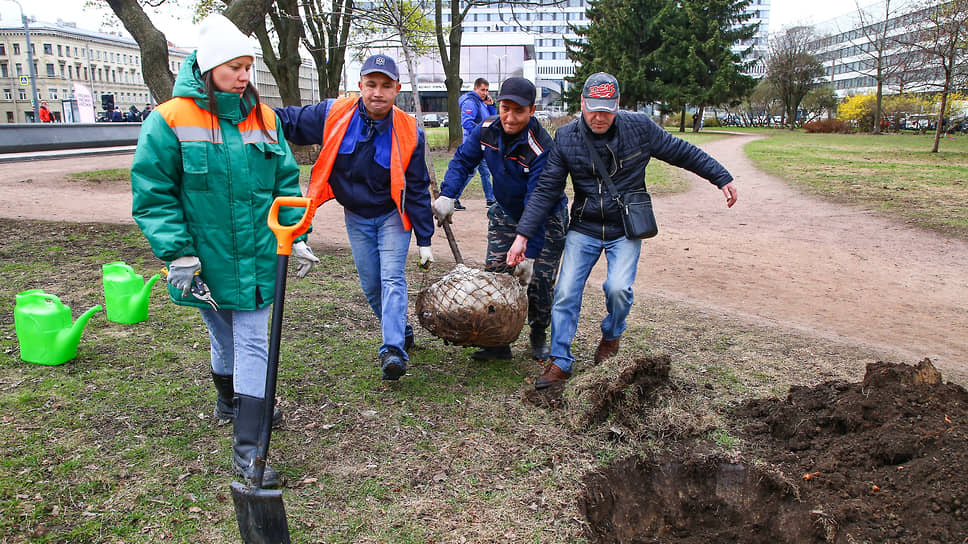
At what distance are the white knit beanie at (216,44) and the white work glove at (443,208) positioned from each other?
179cm

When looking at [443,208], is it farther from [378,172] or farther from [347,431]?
[347,431]

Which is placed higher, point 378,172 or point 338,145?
point 338,145

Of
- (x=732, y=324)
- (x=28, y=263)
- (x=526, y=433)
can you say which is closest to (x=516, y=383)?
(x=526, y=433)

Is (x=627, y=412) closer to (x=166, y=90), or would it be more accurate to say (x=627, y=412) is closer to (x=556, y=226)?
(x=556, y=226)

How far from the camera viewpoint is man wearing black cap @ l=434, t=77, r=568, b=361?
427 centimetres

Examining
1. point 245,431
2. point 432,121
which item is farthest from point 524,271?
point 432,121

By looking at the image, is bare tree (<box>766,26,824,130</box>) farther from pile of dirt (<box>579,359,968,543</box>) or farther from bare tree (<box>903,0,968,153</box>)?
pile of dirt (<box>579,359,968,543</box>)

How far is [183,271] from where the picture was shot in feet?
9.39

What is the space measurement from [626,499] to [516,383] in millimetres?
1276

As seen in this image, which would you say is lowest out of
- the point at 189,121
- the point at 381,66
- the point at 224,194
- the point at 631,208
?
the point at 631,208

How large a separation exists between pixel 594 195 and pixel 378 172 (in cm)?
126

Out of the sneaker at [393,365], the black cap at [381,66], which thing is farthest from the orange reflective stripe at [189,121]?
the sneaker at [393,365]

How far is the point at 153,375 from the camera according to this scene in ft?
14.0

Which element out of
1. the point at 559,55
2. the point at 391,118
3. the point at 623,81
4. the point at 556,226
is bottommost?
the point at 556,226
